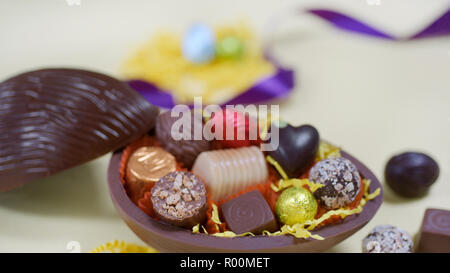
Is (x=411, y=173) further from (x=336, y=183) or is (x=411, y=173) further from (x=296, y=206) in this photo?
(x=296, y=206)

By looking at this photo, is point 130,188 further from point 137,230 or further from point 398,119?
point 398,119

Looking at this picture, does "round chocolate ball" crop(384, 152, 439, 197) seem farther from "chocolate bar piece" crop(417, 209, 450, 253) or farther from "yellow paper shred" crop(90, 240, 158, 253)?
"yellow paper shred" crop(90, 240, 158, 253)

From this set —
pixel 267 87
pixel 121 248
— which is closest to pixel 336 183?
pixel 121 248

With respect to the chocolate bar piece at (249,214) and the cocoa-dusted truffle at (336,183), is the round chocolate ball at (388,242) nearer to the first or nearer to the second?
the cocoa-dusted truffle at (336,183)

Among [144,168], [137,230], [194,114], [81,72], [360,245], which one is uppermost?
[81,72]

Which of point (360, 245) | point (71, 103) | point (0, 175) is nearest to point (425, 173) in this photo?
point (360, 245)
